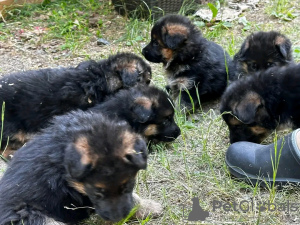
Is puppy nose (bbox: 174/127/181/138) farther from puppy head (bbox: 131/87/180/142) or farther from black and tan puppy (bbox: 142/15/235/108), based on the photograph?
black and tan puppy (bbox: 142/15/235/108)

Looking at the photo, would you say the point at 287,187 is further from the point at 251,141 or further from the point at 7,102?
the point at 7,102

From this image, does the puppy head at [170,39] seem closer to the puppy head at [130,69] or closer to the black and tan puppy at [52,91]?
the puppy head at [130,69]

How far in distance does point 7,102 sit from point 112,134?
2.18 m

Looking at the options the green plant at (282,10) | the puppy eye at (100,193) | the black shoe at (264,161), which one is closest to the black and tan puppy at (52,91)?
the black shoe at (264,161)

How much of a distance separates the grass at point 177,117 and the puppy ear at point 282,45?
38.2 inches

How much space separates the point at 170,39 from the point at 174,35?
8 cm

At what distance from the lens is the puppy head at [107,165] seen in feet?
10.1

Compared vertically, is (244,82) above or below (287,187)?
above

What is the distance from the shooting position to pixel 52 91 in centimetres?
505

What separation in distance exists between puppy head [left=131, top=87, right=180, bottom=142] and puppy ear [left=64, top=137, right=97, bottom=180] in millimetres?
1432

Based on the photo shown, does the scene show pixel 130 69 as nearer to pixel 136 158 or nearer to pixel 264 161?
pixel 264 161

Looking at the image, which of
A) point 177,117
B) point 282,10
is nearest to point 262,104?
point 177,117

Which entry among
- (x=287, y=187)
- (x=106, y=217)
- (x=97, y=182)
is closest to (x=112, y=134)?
(x=97, y=182)

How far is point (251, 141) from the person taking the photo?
464cm
